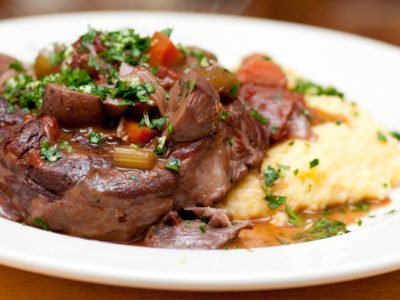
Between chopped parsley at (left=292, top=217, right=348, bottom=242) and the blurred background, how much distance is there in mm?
8173

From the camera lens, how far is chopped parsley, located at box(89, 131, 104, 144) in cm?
537

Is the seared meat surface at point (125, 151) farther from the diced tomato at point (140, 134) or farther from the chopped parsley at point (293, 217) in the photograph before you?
the chopped parsley at point (293, 217)

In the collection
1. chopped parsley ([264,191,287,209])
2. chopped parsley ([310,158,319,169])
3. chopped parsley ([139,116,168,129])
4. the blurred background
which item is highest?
chopped parsley ([139,116,168,129])

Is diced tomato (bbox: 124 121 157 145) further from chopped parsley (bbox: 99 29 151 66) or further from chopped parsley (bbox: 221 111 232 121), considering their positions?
chopped parsley (bbox: 99 29 151 66)

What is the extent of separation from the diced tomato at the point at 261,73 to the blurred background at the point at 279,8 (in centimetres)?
625

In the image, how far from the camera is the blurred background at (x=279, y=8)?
13266mm

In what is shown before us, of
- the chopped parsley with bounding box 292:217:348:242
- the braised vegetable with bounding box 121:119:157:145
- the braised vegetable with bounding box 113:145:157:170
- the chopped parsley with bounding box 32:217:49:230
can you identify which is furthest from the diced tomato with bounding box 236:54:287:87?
the chopped parsley with bounding box 32:217:49:230

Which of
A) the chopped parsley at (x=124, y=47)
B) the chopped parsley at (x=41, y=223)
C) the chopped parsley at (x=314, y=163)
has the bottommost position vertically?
the chopped parsley at (x=41, y=223)

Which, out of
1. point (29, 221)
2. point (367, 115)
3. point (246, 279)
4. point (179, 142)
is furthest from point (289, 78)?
point (246, 279)

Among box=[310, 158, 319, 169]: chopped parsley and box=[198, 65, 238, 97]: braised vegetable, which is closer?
box=[198, 65, 238, 97]: braised vegetable

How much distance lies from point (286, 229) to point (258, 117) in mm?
1464

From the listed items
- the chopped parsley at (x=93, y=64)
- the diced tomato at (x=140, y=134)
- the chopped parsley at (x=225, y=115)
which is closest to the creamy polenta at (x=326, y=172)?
the chopped parsley at (x=225, y=115)

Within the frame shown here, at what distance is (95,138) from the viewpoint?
17.7 ft

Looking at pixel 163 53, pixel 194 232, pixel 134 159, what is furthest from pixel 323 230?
pixel 163 53
